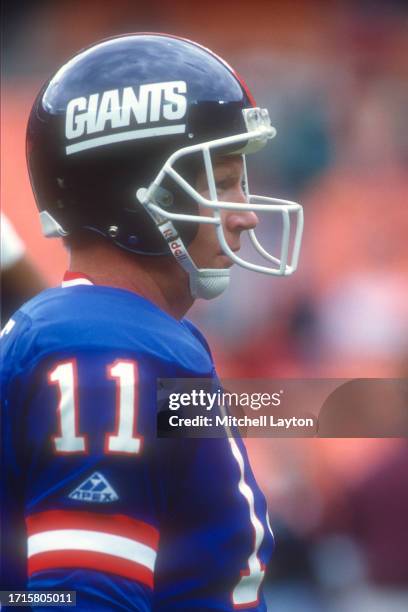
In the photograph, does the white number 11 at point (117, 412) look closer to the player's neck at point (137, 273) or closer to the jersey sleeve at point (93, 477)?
the jersey sleeve at point (93, 477)

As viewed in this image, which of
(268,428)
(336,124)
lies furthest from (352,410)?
(336,124)

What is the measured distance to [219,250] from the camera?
1035 mm

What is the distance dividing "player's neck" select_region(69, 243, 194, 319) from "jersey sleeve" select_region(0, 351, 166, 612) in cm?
16

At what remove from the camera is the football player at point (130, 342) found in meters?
0.83

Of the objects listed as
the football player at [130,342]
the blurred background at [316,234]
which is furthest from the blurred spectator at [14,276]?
the football player at [130,342]

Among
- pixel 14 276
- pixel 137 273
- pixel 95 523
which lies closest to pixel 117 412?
pixel 95 523

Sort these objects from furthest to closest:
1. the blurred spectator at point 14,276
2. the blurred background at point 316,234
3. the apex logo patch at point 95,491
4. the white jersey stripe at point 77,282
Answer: the blurred background at point 316,234, the blurred spectator at point 14,276, the white jersey stripe at point 77,282, the apex logo patch at point 95,491

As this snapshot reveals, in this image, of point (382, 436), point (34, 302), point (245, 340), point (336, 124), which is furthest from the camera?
point (336, 124)

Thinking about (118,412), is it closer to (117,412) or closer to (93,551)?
(117,412)

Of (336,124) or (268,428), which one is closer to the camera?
(268,428)

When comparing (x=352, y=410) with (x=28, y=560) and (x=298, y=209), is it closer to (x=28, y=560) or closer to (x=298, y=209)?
(x=298, y=209)

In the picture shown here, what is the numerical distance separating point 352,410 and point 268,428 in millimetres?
189

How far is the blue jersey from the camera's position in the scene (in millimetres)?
822

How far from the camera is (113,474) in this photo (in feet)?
2.70
